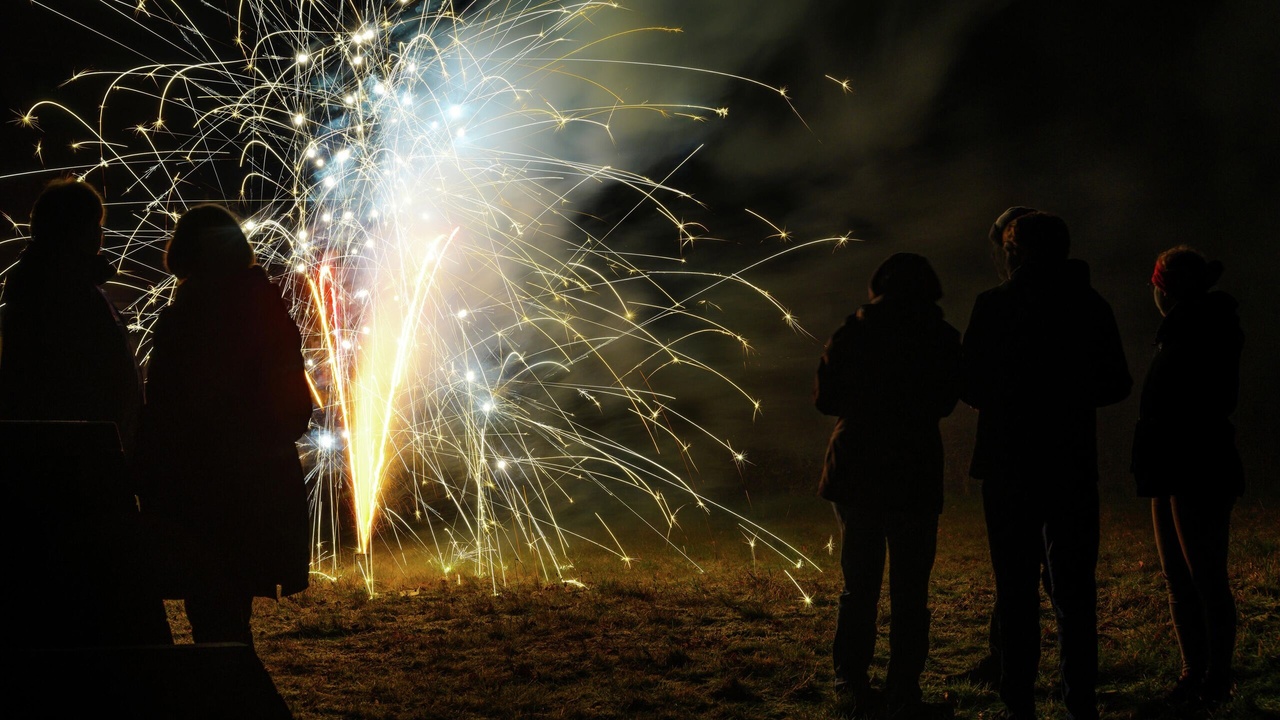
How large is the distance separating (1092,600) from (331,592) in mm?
6010

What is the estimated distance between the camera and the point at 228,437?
2.94 meters

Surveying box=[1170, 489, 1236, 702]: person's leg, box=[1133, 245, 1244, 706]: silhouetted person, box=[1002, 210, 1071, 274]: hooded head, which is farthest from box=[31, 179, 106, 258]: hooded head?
box=[1170, 489, 1236, 702]: person's leg

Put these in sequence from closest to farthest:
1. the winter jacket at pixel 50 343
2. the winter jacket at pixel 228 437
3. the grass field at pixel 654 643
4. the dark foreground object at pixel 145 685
A: the dark foreground object at pixel 145 685 < the winter jacket at pixel 228 437 < the winter jacket at pixel 50 343 < the grass field at pixel 654 643

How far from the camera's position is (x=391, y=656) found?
4.89 metres

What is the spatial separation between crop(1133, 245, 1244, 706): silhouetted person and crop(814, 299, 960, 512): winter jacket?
0.97 metres

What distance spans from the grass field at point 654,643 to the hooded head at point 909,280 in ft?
6.26

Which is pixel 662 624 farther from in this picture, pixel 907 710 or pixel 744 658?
pixel 907 710

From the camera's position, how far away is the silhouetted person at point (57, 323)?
3.38 metres

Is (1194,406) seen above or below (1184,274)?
below

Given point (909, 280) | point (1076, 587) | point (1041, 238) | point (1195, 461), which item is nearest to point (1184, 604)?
point (1195, 461)

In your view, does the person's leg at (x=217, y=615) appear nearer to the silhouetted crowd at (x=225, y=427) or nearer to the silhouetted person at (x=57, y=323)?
the silhouetted crowd at (x=225, y=427)

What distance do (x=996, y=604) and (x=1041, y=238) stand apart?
1.52 m

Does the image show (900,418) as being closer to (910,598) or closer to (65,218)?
(910,598)

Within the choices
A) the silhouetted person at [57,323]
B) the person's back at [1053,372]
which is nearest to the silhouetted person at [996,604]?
the person's back at [1053,372]
